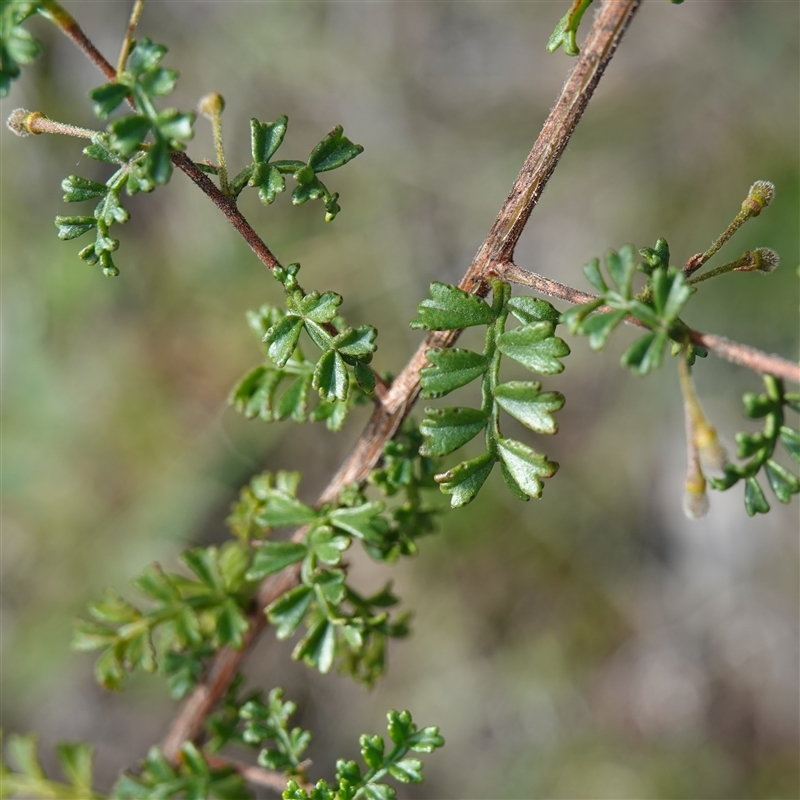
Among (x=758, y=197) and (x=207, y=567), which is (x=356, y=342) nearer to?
(x=758, y=197)

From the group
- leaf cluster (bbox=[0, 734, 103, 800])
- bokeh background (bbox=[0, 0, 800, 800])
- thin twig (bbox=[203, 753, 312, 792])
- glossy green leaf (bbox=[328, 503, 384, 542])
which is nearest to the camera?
glossy green leaf (bbox=[328, 503, 384, 542])

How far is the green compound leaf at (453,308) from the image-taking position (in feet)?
5.17

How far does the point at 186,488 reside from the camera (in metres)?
5.21

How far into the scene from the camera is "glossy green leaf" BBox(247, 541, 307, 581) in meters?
1.96

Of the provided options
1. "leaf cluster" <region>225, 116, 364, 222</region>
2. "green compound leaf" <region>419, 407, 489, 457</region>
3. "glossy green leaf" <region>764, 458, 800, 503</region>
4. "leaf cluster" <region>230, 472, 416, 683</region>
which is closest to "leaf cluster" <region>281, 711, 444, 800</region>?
"leaf cluster" <region>230, 472, 416, 683</region>

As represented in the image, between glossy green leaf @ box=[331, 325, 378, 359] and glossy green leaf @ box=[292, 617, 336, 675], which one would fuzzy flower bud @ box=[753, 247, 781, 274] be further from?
glossy green leaf @ box=[292, 617, 336, 675]

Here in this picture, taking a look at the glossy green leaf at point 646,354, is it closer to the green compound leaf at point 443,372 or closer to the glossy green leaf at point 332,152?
the green compound leaf at point 443,372

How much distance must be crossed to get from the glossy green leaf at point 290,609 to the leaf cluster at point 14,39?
4.32 ft

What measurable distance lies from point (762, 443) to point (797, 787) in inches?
184

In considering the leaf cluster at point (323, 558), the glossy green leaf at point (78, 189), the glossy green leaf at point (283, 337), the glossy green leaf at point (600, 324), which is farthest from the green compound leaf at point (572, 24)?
the leaf cluster at point (323, 558)

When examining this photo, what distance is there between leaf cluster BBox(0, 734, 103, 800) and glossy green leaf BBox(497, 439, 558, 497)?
195cm

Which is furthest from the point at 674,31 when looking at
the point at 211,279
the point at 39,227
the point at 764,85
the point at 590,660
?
the point at 39,227

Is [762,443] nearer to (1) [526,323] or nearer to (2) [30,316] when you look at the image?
(1) [526,323]

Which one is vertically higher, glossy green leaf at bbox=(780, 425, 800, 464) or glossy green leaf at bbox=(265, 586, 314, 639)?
glossy green leaf at bbox=(780, 425, 800, 464)
